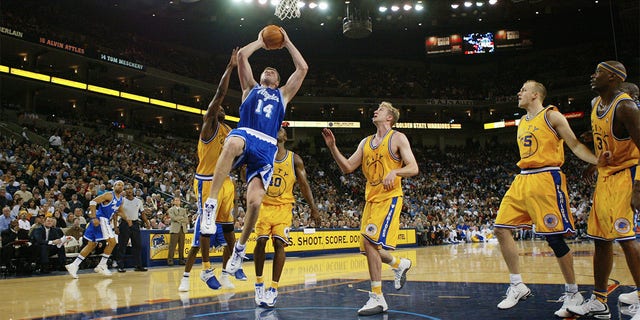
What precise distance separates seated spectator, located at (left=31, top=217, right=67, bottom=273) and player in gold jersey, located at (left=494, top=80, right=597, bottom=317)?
34.3 feet

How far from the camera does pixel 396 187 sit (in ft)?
18.3

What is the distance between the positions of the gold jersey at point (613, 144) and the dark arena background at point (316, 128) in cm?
65

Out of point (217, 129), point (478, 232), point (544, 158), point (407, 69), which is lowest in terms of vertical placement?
point (478, 232)

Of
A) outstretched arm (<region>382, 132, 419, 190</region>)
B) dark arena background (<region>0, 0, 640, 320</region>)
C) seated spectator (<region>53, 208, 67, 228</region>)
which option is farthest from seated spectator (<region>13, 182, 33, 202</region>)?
outstretched arm (<region>382, 132, 419, 190</region>)

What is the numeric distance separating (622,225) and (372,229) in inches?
92.0

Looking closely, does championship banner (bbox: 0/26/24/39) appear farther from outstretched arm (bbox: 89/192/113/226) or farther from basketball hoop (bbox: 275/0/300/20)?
outstretched arm (bbox: 89/192/113/226)

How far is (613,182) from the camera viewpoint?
467cm

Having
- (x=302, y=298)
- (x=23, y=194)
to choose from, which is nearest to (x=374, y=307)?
(x=302, y=298)

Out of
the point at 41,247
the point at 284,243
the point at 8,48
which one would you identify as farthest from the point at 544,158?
the point at 8,48

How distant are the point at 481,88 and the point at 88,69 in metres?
30.1

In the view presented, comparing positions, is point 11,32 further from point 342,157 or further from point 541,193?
point 541,193

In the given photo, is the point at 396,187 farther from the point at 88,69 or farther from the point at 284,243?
the point at 88,69

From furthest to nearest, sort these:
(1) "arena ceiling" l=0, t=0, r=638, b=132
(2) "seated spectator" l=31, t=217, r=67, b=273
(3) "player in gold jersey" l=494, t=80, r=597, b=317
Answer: (1) "arena ceiling" l=0, t=0, r=638, b=132 < (2) "seated spectator" l=31, t=217, r=67, b=273 < (3) "player in gold jersey" l=494, t=80, r=597, b=317

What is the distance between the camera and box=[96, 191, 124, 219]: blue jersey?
11.2 meters
